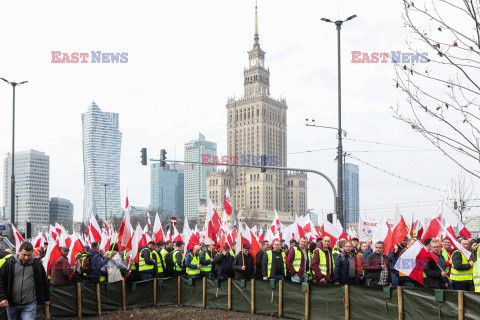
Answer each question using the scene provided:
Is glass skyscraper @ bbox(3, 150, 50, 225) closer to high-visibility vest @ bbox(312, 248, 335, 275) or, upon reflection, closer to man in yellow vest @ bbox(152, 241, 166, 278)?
man in yellow vest @ bbox(152, 241, 166, 278)

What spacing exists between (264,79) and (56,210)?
68.8 m

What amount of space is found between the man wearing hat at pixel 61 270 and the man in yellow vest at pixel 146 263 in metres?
1.92

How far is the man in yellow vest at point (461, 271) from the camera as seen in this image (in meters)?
11.3

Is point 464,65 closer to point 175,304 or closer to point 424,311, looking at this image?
point 424,311

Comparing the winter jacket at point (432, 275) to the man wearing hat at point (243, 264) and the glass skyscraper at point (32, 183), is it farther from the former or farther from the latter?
the glass skyscraper at point (32, 183)

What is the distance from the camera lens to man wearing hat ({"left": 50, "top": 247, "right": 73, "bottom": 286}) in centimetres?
1335

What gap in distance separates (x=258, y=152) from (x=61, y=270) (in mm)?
138088

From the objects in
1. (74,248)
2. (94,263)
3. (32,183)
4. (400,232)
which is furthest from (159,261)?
(32,183)

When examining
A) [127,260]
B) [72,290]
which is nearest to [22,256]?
[72,290]

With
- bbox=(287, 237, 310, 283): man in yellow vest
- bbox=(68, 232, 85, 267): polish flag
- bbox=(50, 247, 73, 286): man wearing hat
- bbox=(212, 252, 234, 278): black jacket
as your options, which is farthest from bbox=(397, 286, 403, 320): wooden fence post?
bbox=(68, 232, 85, 267): polish flag

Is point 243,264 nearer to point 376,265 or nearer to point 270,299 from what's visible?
point 270,299

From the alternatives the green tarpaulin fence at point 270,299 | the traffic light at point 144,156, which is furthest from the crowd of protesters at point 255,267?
the traffic light at point 144,156

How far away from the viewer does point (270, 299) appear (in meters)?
13.2

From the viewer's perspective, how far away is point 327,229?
53.7 ft
